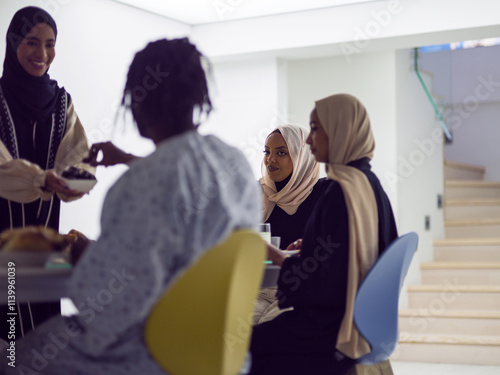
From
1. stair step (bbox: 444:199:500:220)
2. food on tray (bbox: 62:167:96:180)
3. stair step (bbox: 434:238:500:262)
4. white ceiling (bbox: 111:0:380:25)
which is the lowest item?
stair step (bbox: 434:238:500:262)

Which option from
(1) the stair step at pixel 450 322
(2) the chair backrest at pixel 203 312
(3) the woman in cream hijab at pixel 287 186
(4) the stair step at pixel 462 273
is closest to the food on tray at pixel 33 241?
(2) the chair backrest at pixel 203 312

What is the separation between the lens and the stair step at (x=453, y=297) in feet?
17.7

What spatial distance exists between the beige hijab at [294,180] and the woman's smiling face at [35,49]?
1.21 metres

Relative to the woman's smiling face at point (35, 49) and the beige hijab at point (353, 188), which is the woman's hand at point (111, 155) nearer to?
the beige hijab at point (353, 188)

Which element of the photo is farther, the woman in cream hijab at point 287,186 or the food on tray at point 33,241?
the woman in cream hijab at point 287,186

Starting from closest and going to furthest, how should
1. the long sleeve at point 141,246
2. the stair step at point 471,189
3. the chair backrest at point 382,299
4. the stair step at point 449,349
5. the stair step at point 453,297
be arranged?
the long sleeve at point 141,246
the chair backrest at point 382,299
the stair step at point 449,349
the stair step at point 453,297
the stair step at point 471,189

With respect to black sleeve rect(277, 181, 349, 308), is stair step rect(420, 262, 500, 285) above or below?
below

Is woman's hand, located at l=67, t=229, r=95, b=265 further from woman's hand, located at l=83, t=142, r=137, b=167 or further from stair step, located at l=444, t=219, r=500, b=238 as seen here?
stair step, located at l=444, t=219, r=500, b=238

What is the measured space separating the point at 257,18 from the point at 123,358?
440 centimetres

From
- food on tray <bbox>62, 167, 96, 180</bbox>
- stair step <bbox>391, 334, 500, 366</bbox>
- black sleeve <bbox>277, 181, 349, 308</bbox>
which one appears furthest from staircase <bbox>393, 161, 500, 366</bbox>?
food on tray <bbox>62, 167, 96, 180</bbox>

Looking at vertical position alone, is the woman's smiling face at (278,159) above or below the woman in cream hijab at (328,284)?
above

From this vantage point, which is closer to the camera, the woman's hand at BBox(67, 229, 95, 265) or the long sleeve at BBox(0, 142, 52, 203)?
the woman's hand at BBox(67, 229, 95, 265)

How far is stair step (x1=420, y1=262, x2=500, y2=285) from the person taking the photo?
564 centimetres

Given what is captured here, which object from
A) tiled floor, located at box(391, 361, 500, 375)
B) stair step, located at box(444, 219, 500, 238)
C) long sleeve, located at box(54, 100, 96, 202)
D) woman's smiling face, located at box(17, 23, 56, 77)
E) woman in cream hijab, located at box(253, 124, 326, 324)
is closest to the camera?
woman's smiling face, located at box(17, 23, 56, 77)
